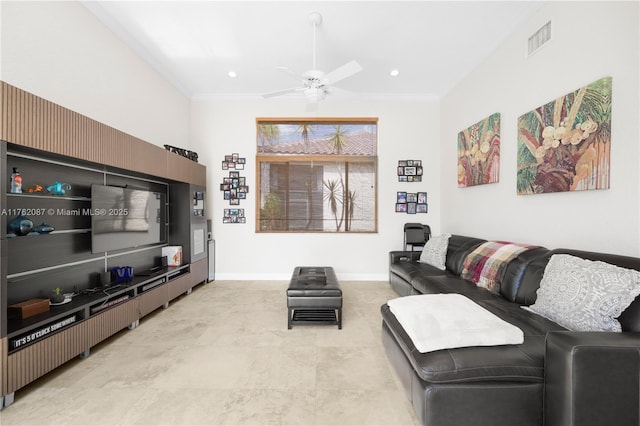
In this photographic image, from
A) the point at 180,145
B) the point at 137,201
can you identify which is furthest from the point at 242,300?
the point at 180,145

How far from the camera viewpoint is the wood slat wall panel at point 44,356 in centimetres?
171

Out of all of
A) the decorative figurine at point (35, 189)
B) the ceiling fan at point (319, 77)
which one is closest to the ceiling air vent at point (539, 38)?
the ceiling fan at point (319, 77)

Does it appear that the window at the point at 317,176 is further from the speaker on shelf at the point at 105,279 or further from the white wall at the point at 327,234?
the speaker on shelf at the point at 105,279

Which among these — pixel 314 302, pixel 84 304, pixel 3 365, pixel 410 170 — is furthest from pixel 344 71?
pixel 3 365

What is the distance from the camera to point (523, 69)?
289 cm

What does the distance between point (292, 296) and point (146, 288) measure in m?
1.77

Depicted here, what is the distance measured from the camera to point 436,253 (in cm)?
377

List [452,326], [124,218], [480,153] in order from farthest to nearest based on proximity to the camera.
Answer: [480,153]
[124,218]
[452,326]

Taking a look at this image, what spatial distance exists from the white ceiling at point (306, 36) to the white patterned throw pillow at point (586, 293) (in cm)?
267

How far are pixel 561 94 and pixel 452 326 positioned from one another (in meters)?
2.45

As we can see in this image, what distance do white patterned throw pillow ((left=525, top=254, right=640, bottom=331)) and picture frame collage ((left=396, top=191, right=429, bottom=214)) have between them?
2879mm

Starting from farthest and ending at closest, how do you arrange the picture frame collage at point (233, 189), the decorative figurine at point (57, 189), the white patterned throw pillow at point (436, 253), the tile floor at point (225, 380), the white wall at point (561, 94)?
the picture frame collage at point (233, 189) → the white patterned throw pillow at point (436, 253) → the decorative figurine at point (57, 189) → the white wall at point (561, 94) → the tile floor at point (225, 380)

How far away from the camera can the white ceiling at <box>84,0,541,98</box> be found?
9.09 feet

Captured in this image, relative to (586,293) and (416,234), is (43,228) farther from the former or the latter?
(416,234)
